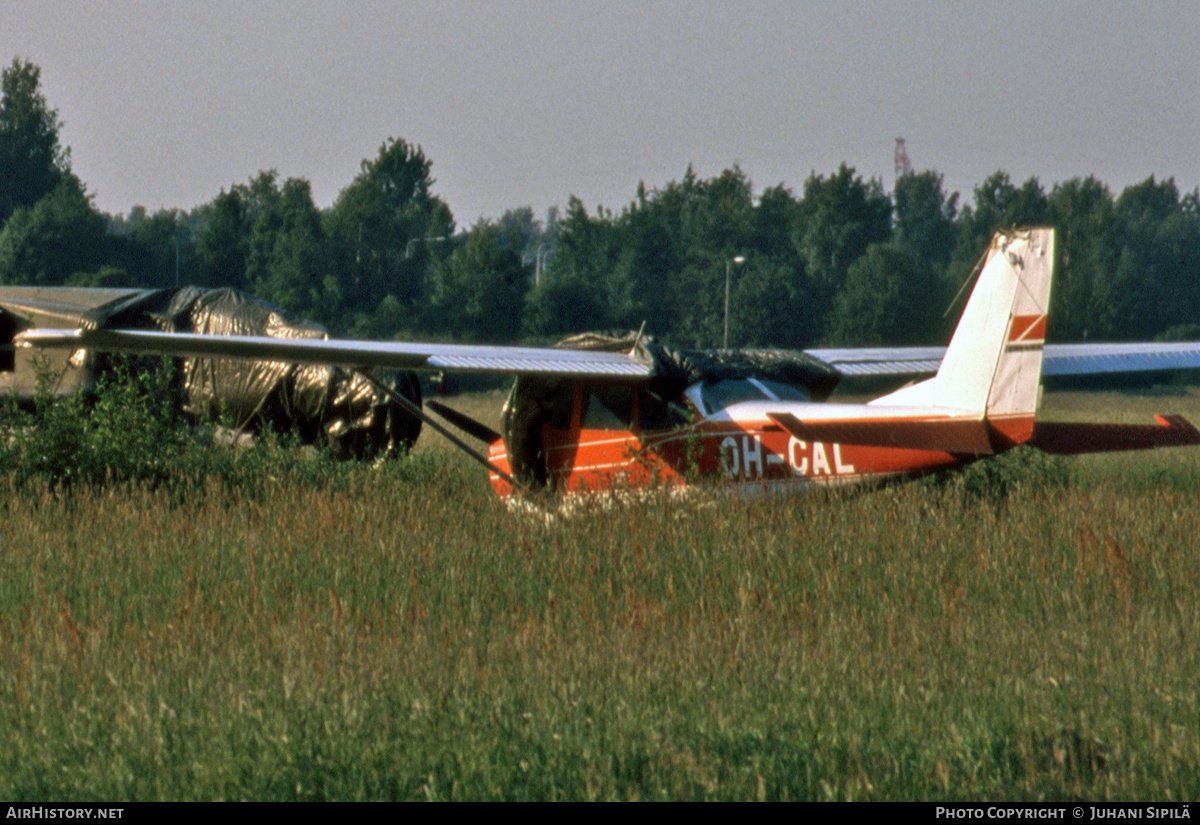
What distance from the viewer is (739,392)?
11000mm

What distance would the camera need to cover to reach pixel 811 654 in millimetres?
6090

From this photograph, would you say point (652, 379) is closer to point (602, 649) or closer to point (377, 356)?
point (377, 356)

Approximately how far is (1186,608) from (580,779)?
413cm

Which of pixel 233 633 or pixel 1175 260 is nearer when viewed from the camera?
pixel 233 633

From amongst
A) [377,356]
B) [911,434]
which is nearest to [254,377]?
[377,356]

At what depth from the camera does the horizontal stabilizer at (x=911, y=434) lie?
9.42 meters

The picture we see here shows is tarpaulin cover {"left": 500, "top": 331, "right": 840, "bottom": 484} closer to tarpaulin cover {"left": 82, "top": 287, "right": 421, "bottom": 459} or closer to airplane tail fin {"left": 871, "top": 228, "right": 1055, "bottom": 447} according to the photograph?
airplane tail fin {"left": 871, "top": 228, "right": 1055, "bottom": 447}

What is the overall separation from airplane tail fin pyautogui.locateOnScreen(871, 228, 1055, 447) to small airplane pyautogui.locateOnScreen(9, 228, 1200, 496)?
1 centimetres

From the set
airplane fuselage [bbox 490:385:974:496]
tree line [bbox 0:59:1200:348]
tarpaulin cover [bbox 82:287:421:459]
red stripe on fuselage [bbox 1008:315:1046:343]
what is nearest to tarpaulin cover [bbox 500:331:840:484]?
airplane fuselage [bbox 490:385:974:496]

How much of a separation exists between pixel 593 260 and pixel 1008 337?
272 ft

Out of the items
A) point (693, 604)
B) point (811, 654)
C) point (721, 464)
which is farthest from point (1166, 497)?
point (811, 654)
